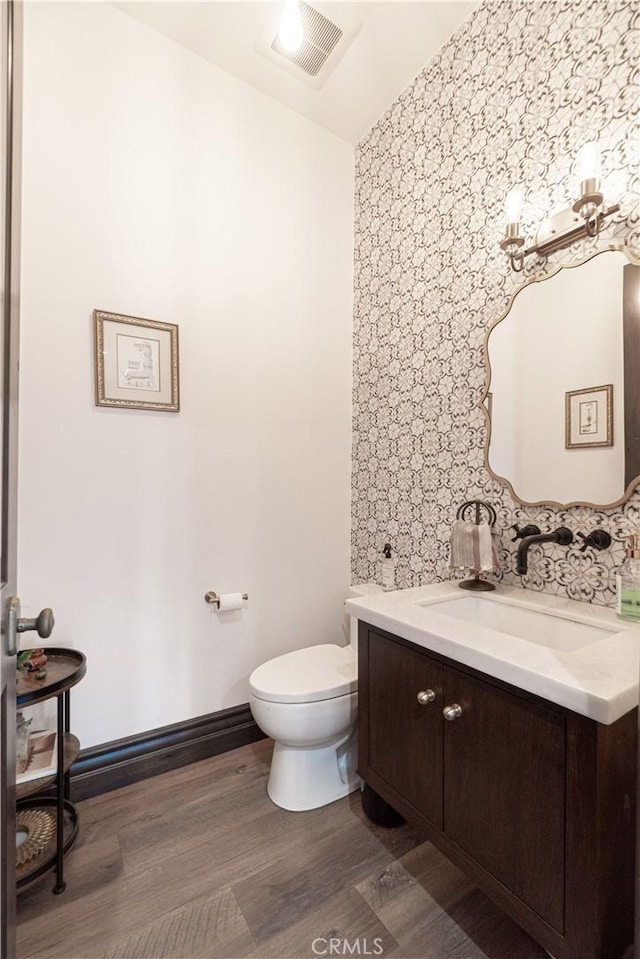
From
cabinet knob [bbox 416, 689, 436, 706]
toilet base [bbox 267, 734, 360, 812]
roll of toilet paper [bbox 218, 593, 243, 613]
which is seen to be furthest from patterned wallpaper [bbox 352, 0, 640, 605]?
toilet base [bbox 267, 734, 360, 812]

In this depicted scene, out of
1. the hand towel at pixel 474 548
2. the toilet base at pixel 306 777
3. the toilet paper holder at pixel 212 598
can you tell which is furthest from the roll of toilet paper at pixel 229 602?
the hand towel at pixel 474 548

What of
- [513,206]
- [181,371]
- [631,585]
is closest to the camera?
[631,585]

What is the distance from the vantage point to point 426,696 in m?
1.15

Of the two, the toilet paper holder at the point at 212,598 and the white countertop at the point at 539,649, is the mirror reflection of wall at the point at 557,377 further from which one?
the toilet paper holder at the point at 212,598

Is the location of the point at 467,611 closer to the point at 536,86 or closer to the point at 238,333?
the point at 238,333

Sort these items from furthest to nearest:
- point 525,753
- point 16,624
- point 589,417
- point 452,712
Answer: point 589,417
point 452,712
point 525,753
point 16,624

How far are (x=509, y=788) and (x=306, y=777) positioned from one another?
861 mm

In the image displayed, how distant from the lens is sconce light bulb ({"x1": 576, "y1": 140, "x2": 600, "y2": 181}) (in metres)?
1.22

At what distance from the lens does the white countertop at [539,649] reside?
81 centimetres

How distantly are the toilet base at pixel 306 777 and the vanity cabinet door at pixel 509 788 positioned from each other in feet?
1.93

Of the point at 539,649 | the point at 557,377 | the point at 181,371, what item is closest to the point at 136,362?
the point at 181,371

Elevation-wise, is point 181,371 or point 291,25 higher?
point 291,25

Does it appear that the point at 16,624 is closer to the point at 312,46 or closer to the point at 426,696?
the point at 426,696

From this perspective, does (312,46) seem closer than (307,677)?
No
